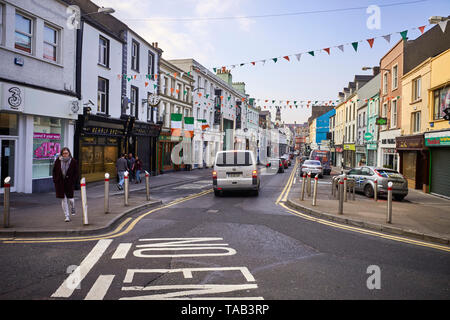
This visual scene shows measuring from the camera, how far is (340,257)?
5.68m

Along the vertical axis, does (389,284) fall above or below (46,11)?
below

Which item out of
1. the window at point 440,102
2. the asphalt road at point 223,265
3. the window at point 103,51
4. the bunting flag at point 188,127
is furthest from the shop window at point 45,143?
the window at point 440,102

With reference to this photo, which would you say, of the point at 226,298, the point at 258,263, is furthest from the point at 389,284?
the point at 226,298

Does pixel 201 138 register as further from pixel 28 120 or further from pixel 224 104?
pixel 28 120

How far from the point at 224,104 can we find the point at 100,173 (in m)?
29.3

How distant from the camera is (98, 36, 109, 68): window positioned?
18.5m

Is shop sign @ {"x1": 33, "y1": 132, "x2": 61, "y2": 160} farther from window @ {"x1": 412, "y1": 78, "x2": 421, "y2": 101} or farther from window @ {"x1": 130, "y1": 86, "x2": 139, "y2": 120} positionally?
window @ {"x1": 412, "y1": 78, "x2": 421, "y2": 101}

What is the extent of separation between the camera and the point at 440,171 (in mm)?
16266

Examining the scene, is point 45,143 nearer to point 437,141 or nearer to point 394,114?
point 437,141

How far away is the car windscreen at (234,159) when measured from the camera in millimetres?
13453

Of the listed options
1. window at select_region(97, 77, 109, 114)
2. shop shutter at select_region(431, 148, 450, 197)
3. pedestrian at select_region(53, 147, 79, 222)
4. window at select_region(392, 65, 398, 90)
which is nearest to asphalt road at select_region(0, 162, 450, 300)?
pedestrian at select_region(53, 147, 79, 222)

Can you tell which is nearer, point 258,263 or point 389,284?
point 389,284

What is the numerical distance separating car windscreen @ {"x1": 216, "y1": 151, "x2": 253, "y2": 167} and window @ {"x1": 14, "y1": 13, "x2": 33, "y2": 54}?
9.01 m

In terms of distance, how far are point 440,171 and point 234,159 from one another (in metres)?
10.8
